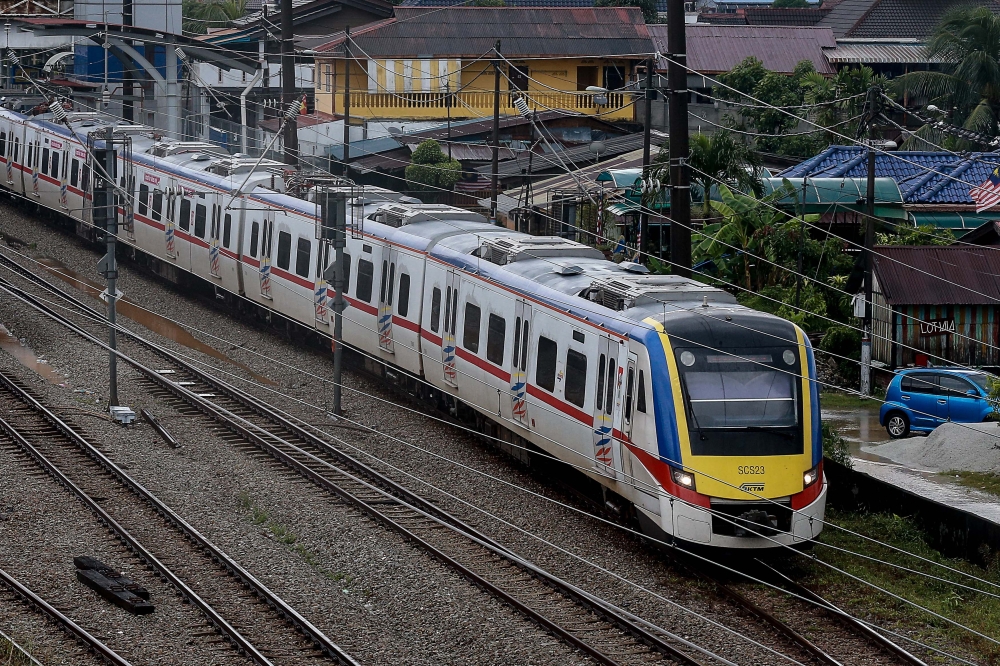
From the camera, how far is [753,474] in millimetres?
13938

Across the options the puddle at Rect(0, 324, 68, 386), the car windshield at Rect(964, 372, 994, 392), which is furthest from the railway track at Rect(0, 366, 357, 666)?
the car windshield at Rect(964, 372, 994, 392)

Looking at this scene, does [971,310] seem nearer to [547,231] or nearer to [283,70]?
[547,231]

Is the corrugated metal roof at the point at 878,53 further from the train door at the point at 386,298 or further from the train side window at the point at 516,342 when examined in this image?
the train side window at the point at 516,342

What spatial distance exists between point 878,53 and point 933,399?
38.6m

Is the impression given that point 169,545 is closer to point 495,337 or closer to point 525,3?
point 495,337

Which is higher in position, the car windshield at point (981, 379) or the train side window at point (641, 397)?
the train side window at point (641, 397)

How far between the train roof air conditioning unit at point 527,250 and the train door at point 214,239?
29.9ft

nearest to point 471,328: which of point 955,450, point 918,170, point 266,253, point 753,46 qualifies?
point 955,450

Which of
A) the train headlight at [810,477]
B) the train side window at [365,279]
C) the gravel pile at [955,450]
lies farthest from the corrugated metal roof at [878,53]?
the train headlight at [810,477]

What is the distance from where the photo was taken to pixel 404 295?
21.0 meters

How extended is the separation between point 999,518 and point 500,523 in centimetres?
623

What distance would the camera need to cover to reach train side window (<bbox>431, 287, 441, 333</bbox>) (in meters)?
19.8

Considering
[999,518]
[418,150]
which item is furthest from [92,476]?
[418,150]

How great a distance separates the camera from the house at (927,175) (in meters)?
34.1
